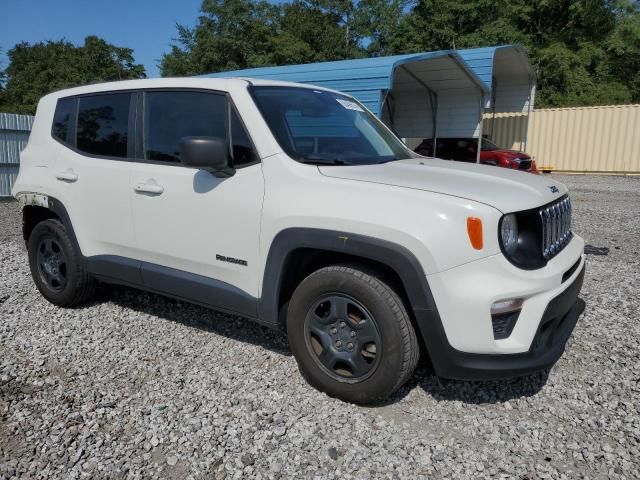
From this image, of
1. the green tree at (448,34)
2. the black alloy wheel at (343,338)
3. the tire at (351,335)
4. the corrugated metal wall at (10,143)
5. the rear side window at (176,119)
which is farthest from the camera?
the green tree at (448,34)

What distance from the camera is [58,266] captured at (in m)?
4.43

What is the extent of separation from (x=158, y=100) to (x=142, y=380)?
1.93 m

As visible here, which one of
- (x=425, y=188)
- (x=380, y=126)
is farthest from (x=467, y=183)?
(x=380, y=126)

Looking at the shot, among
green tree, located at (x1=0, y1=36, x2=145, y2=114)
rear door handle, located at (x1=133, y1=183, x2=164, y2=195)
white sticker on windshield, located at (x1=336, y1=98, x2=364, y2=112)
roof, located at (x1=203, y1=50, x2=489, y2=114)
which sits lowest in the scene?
rear door handle, located at (x1=133, y1=183, x2=164, y2=195)

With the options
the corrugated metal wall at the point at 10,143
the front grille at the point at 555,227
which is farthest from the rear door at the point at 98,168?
the corrugated metal wall at the point at 10,143

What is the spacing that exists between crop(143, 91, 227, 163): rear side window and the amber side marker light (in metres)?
1.68

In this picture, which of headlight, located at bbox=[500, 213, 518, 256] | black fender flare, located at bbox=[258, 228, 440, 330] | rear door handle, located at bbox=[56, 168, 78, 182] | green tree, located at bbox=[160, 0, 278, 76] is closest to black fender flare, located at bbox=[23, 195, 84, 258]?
rear door handle, located at bbox=[56, 168, 78, 182]

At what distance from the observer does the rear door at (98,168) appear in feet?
12.4

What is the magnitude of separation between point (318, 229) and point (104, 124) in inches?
87.0

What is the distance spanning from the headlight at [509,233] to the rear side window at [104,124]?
271cm

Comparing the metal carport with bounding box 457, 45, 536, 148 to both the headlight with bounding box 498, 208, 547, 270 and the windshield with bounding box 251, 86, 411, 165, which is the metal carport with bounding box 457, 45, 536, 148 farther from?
the headlight with bounding box 498, 208, 547, 270

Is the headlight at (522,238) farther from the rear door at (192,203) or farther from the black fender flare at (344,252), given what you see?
the rear door at (192,203)

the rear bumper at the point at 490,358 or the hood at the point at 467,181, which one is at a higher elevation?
the hood at the point at 467,181

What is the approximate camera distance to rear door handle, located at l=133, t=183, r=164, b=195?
3482 mm
